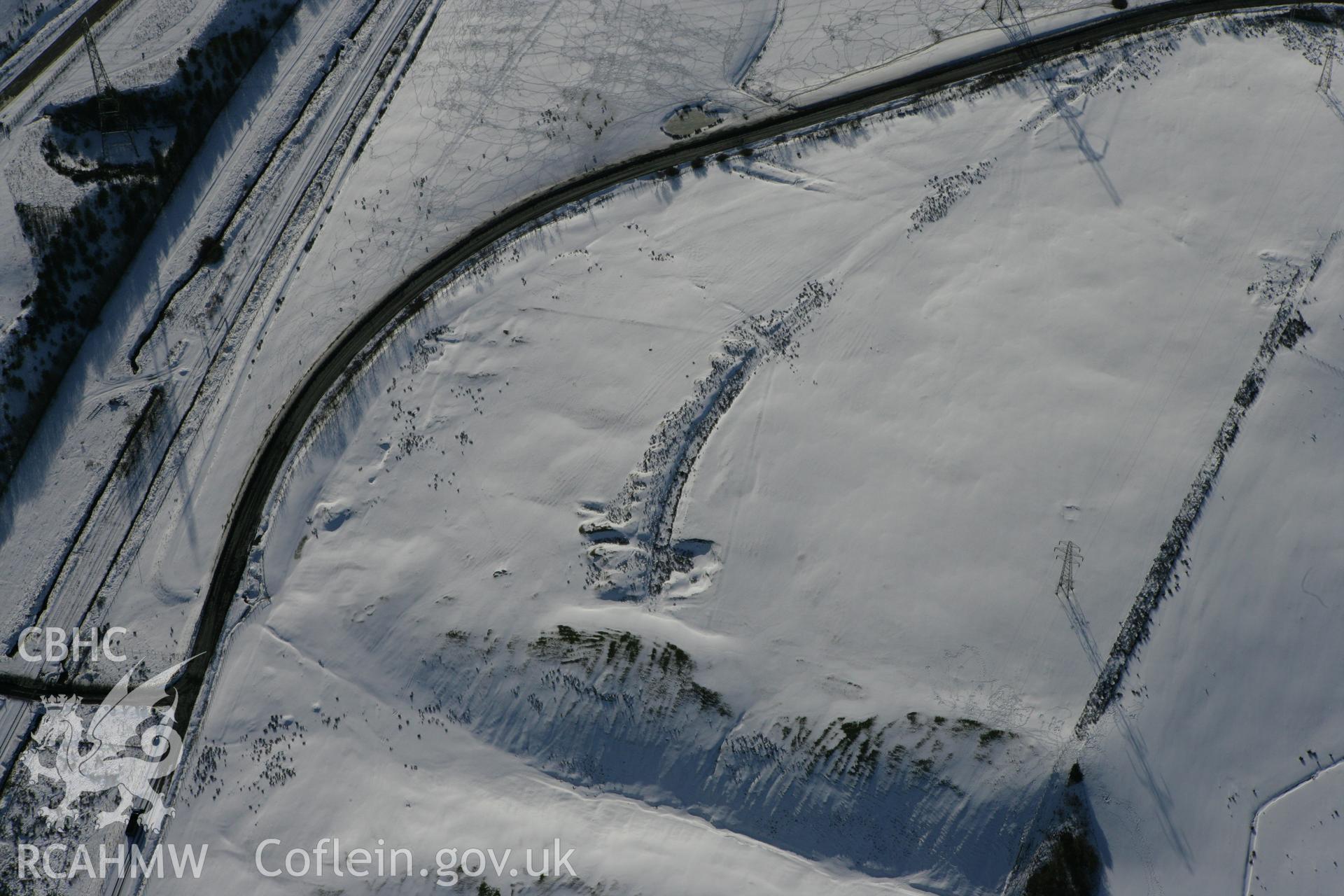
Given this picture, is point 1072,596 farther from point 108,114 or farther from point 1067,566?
point 108,114

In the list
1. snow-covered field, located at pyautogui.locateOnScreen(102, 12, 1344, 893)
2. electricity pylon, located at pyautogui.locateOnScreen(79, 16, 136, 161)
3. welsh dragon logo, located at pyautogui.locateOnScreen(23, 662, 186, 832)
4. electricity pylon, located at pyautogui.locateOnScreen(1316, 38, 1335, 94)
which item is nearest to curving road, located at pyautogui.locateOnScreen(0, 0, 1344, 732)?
welsh dragon logo, located at pyautogui.locateOnScreen(23, 662, 186, 832)

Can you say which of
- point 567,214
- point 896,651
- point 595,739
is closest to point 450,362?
point 567,214

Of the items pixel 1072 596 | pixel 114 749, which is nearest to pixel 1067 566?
pixel 1072 596

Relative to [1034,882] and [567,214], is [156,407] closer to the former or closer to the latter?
[567,214]

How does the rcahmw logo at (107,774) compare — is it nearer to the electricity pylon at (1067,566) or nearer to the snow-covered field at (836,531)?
the snow-covered field at (836,531)

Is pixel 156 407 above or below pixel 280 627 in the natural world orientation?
above

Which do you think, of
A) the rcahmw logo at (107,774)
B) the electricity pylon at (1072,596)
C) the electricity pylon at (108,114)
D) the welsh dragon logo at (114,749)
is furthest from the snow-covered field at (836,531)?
the electricity pylon at (108,114)
